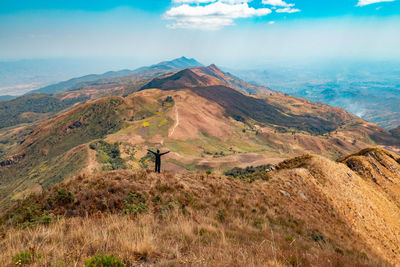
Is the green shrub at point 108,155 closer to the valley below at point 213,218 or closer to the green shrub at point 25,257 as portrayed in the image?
the valley below at point 213,218

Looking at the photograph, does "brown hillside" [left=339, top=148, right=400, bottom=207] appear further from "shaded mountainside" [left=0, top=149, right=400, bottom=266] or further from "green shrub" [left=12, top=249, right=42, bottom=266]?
"green shrub" [left=12, top=249, right=42, bottom=266]

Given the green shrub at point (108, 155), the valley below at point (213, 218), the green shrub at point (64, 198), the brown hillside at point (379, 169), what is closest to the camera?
the valley below at point (213, 218)

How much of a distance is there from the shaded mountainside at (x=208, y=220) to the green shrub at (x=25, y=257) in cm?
18

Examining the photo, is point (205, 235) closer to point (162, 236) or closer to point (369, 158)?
point (162, 236)

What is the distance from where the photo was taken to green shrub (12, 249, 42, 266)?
4.54 meters

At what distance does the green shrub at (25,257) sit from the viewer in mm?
4543

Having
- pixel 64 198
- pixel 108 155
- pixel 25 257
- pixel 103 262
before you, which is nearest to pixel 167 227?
pixel 103 262

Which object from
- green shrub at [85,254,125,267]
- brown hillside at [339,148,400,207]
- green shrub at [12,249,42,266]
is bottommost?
brown hillside at [339,148,400,207]

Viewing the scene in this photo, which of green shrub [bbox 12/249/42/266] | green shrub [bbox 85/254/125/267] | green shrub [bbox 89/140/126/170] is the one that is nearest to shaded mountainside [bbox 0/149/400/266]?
green shrub [bbox 12/249/42/266]

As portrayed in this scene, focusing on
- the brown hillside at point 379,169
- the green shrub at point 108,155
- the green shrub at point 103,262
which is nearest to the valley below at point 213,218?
the brown hillside at point 379,169

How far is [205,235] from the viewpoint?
303 inches

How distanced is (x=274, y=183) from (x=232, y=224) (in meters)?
13.8

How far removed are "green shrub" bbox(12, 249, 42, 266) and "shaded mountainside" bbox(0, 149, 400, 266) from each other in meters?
0.18

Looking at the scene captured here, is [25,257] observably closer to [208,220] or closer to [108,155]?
[208,220]
